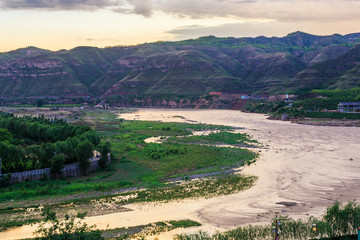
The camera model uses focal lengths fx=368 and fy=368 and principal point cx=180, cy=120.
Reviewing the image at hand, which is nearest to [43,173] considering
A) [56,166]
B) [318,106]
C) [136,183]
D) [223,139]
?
[56,166]

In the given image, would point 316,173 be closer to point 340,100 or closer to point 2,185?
point 2,185

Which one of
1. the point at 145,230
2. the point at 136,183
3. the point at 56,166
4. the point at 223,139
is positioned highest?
the point at 56,166

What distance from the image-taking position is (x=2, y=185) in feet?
141

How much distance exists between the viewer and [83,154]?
51.2 meters

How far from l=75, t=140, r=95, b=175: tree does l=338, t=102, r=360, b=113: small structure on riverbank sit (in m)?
119

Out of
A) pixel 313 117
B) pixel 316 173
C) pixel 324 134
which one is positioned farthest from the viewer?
pixel 313 117

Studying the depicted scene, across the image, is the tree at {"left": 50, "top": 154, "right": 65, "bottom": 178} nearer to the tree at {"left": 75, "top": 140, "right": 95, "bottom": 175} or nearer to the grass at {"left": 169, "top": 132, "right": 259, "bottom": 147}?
the tree at {"left": 75, "top": 140, "right": 95, "bottom": 175}

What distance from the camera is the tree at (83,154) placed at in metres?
50.9

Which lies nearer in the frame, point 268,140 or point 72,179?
point 72,179

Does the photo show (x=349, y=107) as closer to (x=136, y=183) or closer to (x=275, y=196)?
(x=275, y=196)

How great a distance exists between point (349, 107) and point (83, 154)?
124059 mm

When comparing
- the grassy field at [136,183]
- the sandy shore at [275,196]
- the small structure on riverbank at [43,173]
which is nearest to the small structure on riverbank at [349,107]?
the sandy shore at [275,196]

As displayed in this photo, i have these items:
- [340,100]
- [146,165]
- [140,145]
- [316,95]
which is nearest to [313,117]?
[340,100]

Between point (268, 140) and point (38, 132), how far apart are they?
53115mm
